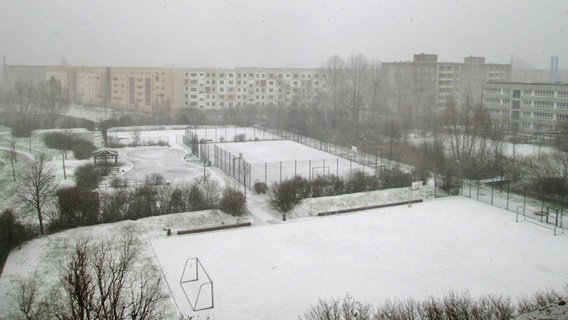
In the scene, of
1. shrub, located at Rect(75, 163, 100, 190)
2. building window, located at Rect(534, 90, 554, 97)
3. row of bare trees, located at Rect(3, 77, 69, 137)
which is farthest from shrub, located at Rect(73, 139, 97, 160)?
building window, located at Rect(534, 90, 554, 97)

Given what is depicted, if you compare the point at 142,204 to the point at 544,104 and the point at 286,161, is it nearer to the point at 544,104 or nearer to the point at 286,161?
the point at 286,161

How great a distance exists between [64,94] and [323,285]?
24702 millimetres

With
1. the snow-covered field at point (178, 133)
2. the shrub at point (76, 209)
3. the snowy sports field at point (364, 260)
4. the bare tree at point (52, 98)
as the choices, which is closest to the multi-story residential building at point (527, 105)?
the snow-covered field at point (178, 133)

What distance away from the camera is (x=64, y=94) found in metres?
27.6

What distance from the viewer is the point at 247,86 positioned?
115 feet

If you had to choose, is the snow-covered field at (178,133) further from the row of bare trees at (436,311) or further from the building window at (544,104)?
the row of bare trees at (436,311)

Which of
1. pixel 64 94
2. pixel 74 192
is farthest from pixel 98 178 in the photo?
pixel 64 94

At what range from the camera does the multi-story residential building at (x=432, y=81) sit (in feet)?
91.0

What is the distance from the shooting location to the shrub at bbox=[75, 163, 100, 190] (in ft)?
40.0

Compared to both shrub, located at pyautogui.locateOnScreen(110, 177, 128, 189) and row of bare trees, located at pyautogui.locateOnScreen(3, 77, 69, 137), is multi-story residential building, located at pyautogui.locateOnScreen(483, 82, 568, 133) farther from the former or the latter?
row of bare trees, located at pyautogui.locateOnScreen(3, 77, 69, 137)

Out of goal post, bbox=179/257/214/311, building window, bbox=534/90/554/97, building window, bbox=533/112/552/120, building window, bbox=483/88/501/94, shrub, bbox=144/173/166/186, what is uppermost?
building window, bbox=483/88/501/94

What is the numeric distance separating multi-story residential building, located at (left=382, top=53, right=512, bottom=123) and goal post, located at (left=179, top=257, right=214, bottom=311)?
2073 centimetres

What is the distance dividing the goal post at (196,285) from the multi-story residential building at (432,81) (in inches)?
816

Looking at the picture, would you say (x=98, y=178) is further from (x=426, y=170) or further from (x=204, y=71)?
(x=204, y=71)
